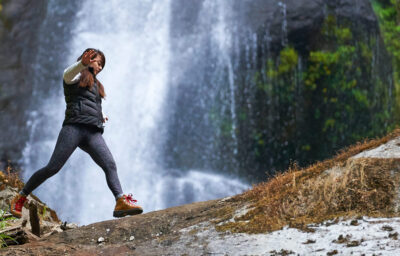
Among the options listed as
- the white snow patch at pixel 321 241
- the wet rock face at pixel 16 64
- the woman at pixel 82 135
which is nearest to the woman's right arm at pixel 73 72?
the woman at pixel 82 135

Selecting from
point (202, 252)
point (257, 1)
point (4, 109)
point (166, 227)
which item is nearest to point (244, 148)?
point (257, 1)

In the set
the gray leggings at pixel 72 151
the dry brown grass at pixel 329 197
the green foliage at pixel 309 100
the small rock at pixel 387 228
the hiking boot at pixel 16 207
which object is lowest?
the small rock at pixel 387 228

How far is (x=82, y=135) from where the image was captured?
186 inches

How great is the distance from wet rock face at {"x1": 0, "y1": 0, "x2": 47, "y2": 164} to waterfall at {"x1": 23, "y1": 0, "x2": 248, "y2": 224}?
29cm

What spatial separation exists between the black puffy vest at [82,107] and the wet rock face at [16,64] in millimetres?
9236

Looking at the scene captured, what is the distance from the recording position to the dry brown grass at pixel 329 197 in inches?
152

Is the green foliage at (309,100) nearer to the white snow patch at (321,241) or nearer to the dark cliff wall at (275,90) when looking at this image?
the dark cliff wall at (275,90)

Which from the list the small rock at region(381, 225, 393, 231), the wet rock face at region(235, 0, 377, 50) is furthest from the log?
the wet rock face at region(235, 0, 377, 50)

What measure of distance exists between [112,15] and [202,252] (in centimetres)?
1191

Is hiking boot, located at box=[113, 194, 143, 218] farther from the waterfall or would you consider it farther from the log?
the waterfall

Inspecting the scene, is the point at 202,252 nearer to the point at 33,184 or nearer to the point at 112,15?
the point at 33,184

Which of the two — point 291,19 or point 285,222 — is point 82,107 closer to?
point 285,222

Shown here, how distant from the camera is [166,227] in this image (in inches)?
189

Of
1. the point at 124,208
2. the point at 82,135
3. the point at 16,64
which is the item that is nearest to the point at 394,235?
the point at 124,208
